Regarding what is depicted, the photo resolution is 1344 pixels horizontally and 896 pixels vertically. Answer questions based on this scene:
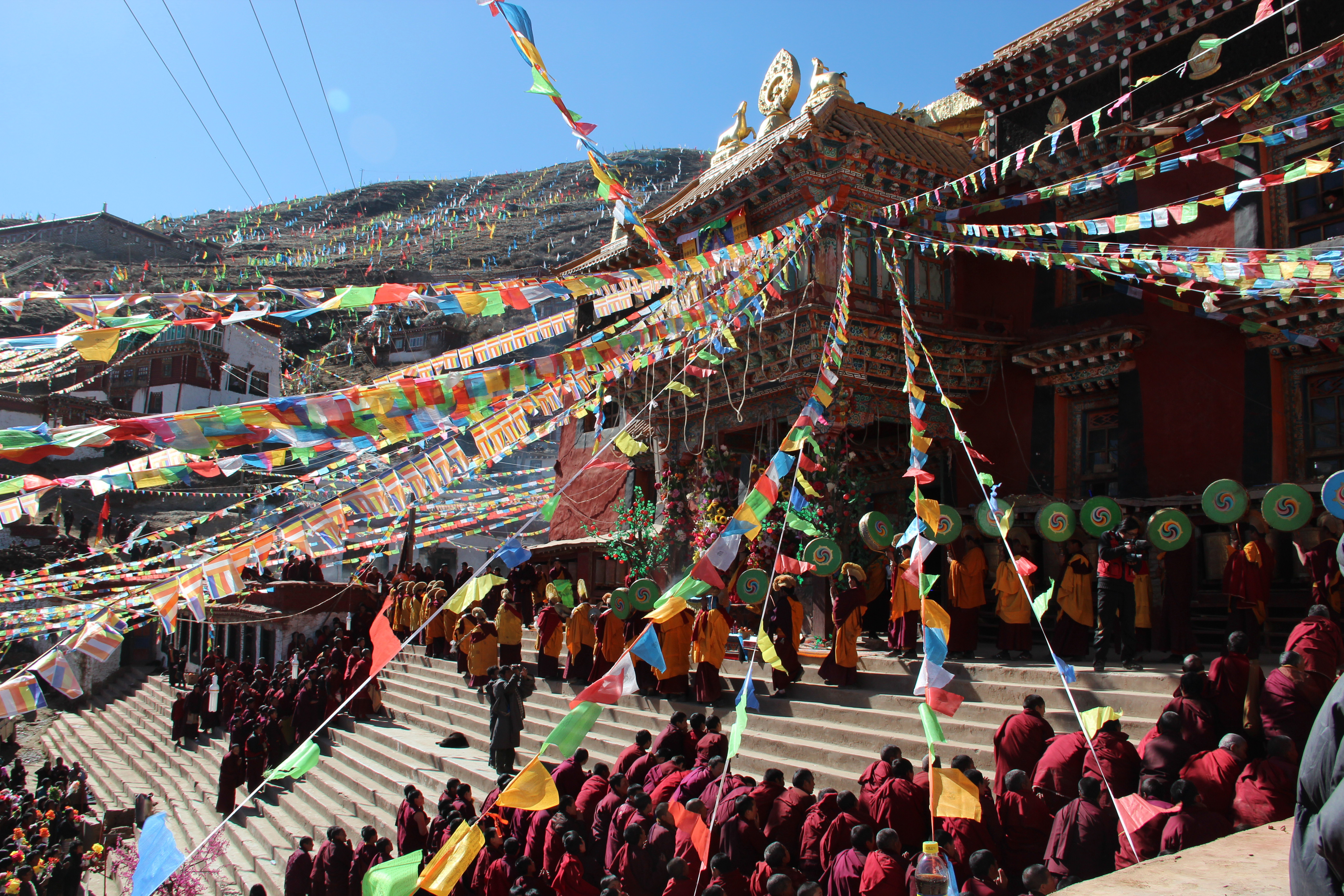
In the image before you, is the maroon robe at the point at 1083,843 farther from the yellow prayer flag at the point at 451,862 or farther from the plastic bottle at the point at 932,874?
Answer: the yellow prayer flag at the point at 451,862

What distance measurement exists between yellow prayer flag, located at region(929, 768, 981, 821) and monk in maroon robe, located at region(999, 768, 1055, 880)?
934mm

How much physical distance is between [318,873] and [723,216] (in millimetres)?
12419

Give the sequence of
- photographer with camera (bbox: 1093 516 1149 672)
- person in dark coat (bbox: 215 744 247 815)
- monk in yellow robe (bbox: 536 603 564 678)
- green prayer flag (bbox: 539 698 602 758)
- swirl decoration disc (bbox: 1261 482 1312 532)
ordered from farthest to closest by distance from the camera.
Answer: monk in yellow robe (bbox: 536 603 564 678) → person in dark coat (bbox: 215 744 247 815) → photographer with camera (bbox: 1093 516 1149 672) → swirl decoration disc (bbox: 1261 482 1312 532) → green prayer flag (bbox: 539 698 602 758)

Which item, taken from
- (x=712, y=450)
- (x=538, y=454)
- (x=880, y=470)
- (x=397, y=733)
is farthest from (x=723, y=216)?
(x=538, y=454)

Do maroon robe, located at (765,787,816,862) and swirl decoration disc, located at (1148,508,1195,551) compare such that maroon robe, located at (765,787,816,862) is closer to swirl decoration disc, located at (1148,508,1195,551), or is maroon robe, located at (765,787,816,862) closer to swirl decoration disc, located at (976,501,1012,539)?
swirl decoration disc, located at (976,501,1012,539)

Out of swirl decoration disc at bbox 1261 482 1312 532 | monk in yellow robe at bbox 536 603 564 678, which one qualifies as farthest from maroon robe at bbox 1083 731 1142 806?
monk in yellow robe at bbox 536 603 564 678

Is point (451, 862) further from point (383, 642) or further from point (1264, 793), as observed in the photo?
point (1264, 793)

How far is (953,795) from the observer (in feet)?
18.7

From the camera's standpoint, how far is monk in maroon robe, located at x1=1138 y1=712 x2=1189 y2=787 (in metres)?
6.75

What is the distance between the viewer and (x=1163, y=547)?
10.1m

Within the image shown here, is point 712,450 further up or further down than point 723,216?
further down

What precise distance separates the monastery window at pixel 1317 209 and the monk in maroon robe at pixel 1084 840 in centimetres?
956

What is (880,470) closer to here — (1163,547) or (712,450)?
(712,450)

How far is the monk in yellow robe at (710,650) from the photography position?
11836 millimetres
